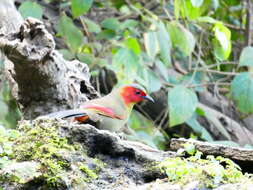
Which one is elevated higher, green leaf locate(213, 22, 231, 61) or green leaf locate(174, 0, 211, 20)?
green leaf locate(174, 0, 211, 20)

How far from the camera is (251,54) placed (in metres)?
5.76

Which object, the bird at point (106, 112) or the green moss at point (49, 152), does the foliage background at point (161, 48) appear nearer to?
the bird at point (106, 112)

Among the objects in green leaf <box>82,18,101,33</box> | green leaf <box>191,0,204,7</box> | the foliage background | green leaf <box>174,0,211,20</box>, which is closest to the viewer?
green leaf <box>191,0,204,7</box>

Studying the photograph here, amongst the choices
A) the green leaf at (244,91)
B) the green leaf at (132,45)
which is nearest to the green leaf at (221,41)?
the green leaf at (244,91)

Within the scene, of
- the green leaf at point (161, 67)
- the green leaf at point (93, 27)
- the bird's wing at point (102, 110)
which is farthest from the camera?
the green leaf at point (93, 27)

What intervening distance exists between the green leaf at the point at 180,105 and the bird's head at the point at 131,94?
657 mm

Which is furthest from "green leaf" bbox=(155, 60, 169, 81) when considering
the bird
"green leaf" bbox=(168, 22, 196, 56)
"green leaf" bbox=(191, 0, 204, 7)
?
the bird

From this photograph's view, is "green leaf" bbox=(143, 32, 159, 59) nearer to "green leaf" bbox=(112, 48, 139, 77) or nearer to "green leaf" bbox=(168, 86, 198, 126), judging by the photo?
"green leaf" bbox=(112, 48, 139, 77)

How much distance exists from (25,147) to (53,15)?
4897 millimetres

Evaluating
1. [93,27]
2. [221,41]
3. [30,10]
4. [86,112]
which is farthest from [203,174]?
[93,27]

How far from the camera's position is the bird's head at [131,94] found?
4688mm

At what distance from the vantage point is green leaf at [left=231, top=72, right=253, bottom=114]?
581 cm

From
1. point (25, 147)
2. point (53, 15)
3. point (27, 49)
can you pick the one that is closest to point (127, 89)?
point (27, 49)

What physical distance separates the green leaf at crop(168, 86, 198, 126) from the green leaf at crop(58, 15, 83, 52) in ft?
3.88
